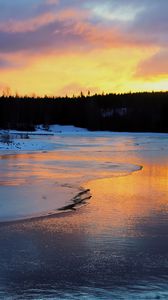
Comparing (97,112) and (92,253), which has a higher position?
(97,112)

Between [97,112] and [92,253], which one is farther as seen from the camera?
[97,112]

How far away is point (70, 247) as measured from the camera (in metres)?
6.74

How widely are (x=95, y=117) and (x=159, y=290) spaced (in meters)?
108

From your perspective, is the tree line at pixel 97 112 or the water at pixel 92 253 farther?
the tree line at pixel 97 112

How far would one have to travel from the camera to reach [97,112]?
11725cm

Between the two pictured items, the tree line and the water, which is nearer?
the water

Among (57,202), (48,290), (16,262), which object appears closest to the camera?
(48,290)

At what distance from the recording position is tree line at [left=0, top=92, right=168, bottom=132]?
10312cm

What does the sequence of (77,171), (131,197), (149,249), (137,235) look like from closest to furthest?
(149,249)
(137,235)
(131,197)
(77,171)

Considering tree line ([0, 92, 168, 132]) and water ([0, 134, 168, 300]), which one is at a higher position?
tree line ([0, 92, 168, 132])

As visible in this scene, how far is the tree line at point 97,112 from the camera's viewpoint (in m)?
103

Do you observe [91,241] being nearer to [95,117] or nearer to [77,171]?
[77,171]

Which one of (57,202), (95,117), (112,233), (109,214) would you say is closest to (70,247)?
(112,233)

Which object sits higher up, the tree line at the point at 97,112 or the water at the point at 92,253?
the tree line at the point at 97,112
